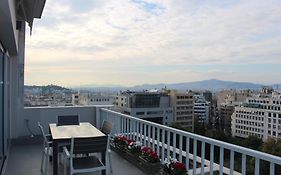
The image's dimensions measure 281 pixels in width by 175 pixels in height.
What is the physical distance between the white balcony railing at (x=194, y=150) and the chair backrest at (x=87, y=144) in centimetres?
105

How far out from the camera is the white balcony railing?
2812 mm

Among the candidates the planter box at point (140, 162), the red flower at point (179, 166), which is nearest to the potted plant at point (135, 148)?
the planter box at point (140, 162)

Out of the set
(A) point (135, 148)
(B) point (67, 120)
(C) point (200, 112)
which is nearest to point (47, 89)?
(B) point (67, 120)

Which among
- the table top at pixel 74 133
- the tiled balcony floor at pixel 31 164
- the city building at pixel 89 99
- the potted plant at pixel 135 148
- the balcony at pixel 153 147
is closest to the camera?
the balcony at pixel 153 147

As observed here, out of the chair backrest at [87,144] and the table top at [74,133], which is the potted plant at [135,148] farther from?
the chair backrest at [87,144]

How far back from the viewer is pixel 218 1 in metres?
10.5

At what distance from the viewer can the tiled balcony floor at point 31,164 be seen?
480 centimetres

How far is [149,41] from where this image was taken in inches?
465

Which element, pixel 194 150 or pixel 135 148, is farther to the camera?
pixel 135 148

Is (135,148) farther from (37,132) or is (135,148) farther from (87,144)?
(37,132)

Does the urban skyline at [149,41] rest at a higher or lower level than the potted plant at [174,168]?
higher

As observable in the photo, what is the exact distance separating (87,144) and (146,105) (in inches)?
236

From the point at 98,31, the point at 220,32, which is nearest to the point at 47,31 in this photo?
the point at 98,31

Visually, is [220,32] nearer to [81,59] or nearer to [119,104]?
[81,59]
